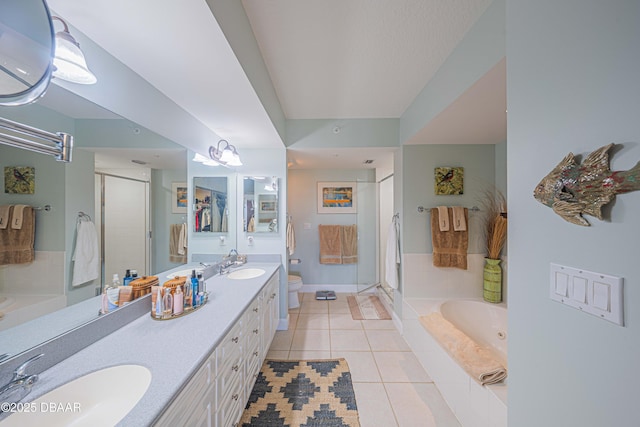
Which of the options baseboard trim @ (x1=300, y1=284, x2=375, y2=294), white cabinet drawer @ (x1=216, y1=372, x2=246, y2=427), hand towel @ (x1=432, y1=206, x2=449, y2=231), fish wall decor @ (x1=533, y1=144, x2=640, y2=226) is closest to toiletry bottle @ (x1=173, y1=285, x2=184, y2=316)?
white cabinet drawer @ (x1=216, y1=372, x2=246, y2=427)

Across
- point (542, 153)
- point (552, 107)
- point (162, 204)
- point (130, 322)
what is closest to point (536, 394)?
point (542, 153)

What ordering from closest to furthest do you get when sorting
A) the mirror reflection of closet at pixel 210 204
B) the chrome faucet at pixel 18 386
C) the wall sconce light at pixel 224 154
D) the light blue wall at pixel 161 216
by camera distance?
the chrome faucet at pixel 18 386
the light blue wall at pixel 161 216
the mirror reflection of closet at pixel 210 204
the wall sconce light at pixel 224 154

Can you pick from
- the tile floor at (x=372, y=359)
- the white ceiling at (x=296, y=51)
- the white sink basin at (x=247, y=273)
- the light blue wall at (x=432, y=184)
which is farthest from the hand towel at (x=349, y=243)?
the white ceiling at (x=296, y=51)

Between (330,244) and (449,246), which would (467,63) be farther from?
(330,244)

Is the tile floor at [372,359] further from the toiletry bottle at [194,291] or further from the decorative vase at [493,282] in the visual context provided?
the toiletry bottle at [194,291]

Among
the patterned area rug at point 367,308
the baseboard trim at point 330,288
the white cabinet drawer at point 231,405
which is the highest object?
the white cabinet drawer at point 231,405

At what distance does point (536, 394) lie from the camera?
0.77 metres

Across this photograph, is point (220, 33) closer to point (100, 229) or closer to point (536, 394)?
point (100, 229)

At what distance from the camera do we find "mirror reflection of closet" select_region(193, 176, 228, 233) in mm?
2002

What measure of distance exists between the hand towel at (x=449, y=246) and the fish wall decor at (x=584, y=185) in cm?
178

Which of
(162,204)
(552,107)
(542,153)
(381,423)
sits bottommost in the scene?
(381,423)

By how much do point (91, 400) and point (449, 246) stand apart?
2.80 metres

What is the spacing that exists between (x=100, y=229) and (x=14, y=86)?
63 centimetres

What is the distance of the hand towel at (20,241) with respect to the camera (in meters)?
0.75
